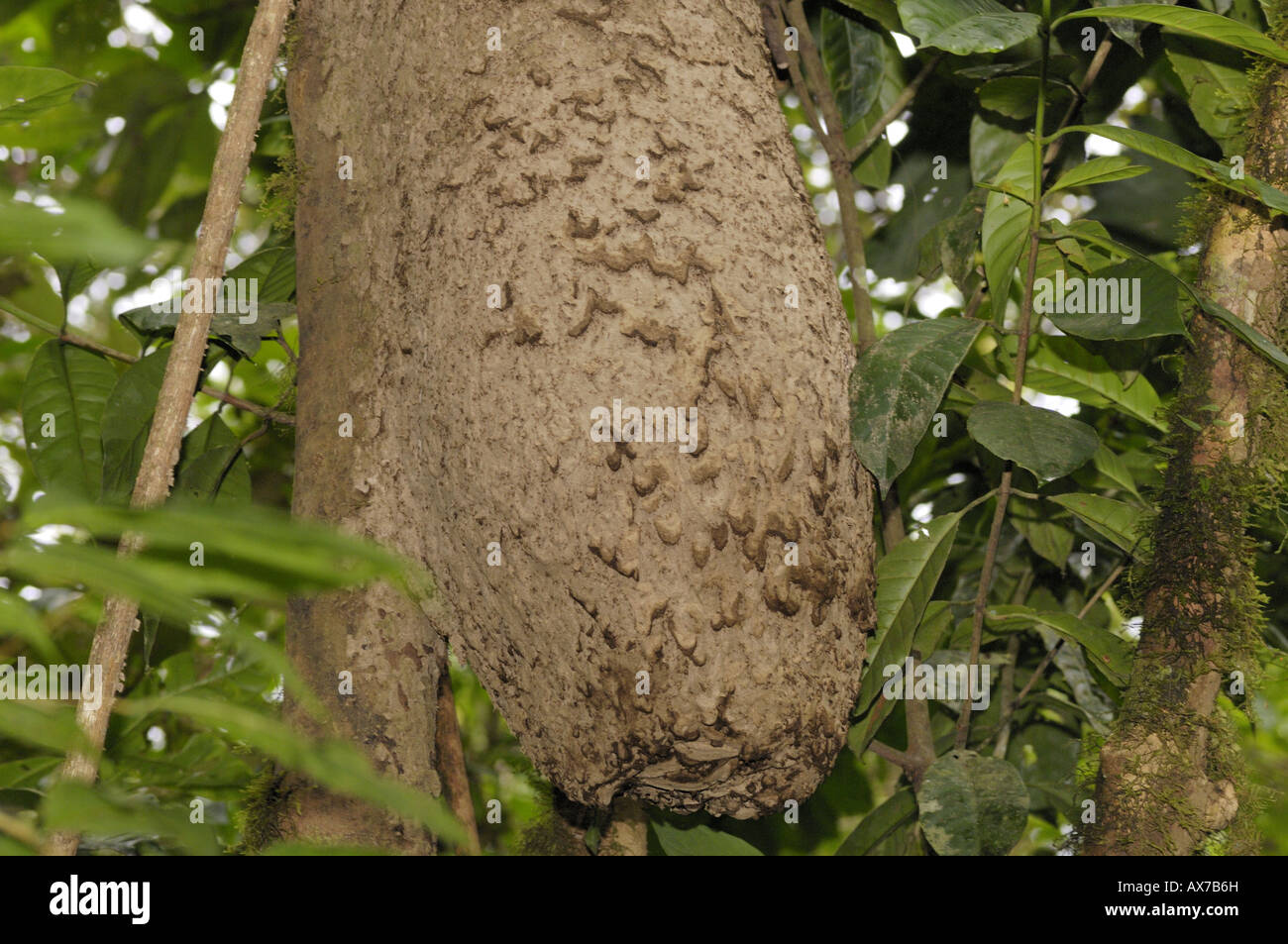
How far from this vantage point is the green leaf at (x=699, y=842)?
141 cm

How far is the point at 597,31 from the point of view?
1.20 meters

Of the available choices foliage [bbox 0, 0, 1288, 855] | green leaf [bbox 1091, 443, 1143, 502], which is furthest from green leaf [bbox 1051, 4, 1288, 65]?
green leaf [bbox 1091, 443, 1143, 502]

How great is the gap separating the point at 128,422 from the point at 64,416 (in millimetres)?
188

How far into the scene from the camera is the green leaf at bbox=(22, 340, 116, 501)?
5.17ft

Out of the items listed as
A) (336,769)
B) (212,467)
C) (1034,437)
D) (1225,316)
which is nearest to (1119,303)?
(1225,316)

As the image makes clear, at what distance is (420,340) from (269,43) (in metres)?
0.37

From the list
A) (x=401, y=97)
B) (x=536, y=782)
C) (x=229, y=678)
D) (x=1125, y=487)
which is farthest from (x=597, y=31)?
(x=229, y=678)

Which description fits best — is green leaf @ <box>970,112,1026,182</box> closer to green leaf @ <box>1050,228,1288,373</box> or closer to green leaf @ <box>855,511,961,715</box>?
green leaf @ <box>1050,228,1288,373</box>

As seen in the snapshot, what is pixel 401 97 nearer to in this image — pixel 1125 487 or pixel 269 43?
pixel 269 43

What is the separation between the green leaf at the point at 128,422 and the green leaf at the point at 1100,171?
132 cm

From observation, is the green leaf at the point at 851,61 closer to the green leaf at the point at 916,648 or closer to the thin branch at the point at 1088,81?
the thin branch at the point at 1088,81

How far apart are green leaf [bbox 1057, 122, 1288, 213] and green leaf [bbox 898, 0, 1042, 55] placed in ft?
0.45

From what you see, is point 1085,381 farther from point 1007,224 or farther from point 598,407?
point 598,407

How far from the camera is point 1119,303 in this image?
128cm
